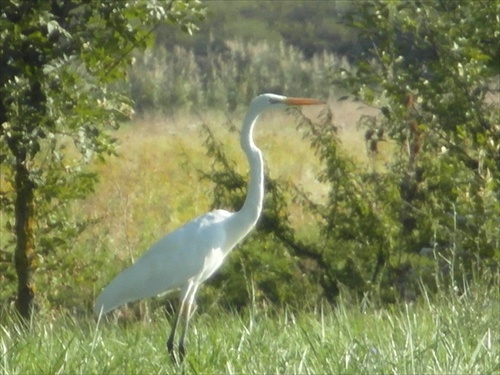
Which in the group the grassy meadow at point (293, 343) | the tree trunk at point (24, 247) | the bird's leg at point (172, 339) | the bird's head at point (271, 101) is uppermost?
the bird's head at point (271, 101)

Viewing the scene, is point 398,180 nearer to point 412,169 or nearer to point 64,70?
point 412,169

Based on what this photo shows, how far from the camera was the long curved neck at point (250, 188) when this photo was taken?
679cm

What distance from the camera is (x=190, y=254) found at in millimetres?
6801

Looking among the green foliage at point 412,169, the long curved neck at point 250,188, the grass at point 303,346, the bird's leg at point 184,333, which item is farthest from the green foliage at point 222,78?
the grass at point 303,346

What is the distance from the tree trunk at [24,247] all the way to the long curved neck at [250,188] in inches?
58.2

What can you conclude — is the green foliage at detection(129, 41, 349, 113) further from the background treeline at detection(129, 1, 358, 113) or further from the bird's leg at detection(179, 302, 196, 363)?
the bird's leg at detection(179, 302, 196, 363)

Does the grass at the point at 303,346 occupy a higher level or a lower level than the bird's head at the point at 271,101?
lower

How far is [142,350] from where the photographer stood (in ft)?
18.7

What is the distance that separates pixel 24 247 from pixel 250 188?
179cm

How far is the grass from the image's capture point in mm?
4699

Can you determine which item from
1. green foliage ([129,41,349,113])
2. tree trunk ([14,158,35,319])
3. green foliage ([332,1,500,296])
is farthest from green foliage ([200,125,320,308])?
green foliage ([129,41,349,113])

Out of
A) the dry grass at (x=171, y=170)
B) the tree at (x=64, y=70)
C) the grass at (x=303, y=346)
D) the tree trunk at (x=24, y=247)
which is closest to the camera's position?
the grass at (x=303, y=346)

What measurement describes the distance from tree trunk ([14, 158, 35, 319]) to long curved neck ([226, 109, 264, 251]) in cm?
148

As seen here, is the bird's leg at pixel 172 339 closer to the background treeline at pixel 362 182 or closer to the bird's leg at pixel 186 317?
the bird's leg at pixel 186 317
